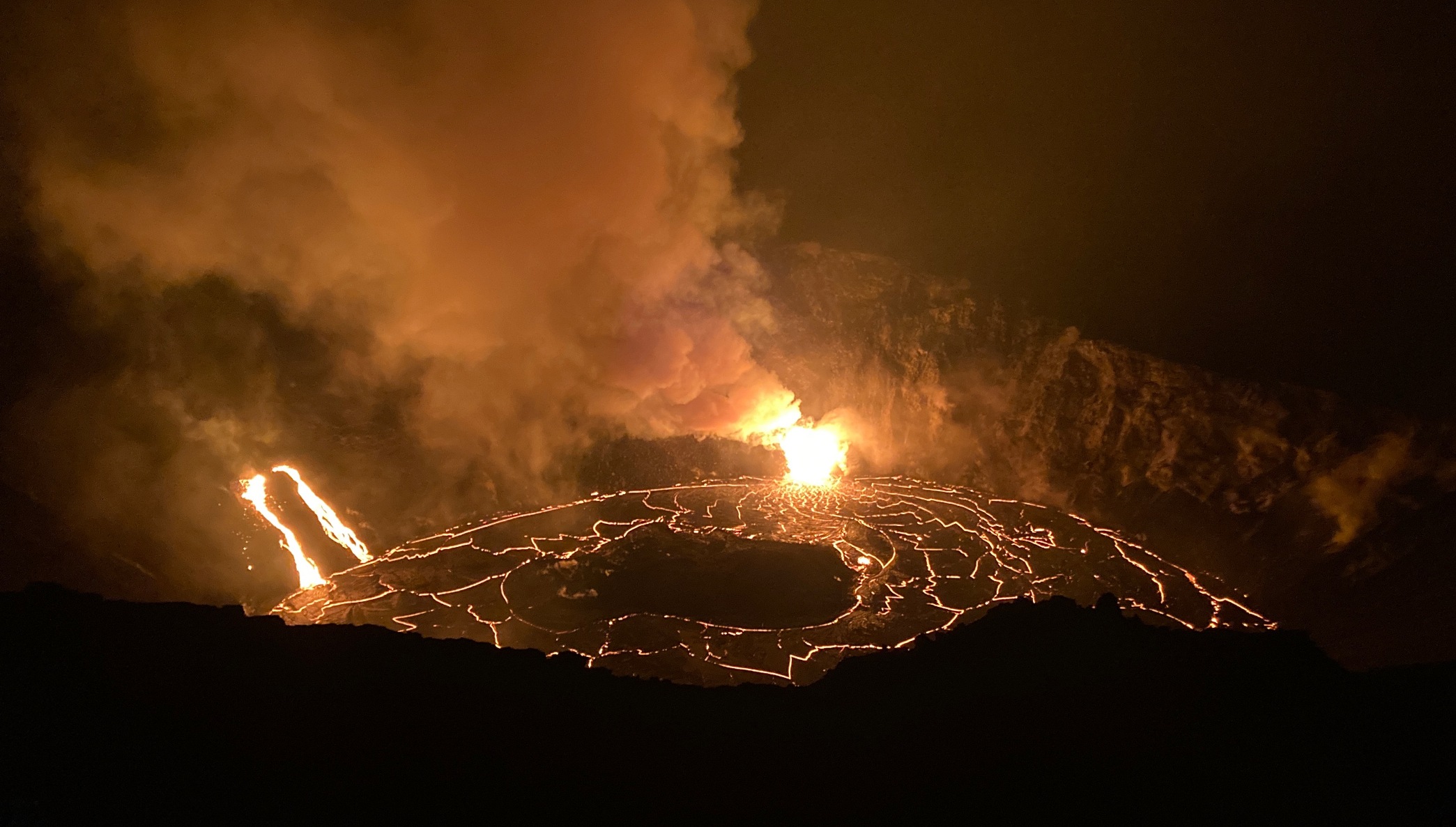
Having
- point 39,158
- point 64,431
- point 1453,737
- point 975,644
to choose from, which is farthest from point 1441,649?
point 39,158

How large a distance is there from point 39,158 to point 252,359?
4.25 metres

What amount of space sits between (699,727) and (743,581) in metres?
8.25

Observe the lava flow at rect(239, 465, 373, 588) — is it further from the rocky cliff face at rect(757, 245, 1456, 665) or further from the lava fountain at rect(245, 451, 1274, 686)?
the rocky cliff face at rect(757, 245, 1456, 665)

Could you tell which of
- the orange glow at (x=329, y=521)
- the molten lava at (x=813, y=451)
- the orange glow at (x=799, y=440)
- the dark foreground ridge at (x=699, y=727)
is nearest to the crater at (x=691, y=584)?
the orange glow at (x=329, y=521)

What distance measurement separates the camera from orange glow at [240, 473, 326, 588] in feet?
40.7

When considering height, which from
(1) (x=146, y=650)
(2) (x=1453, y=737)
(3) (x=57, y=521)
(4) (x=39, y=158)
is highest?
(4) (x=39, y=158)

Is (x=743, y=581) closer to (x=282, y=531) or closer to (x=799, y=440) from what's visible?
(x=799, y=440)

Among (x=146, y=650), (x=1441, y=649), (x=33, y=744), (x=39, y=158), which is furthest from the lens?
(x=39, y=158)

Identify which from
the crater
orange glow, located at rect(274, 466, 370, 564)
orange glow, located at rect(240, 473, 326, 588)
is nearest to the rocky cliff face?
the crater

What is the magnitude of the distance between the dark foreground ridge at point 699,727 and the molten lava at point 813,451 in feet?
44.2

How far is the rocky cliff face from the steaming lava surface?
0.93 meters

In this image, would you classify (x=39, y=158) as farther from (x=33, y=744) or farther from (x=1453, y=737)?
(x=1453, y=737)

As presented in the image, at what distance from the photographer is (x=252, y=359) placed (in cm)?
1375

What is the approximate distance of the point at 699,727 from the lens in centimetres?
387
